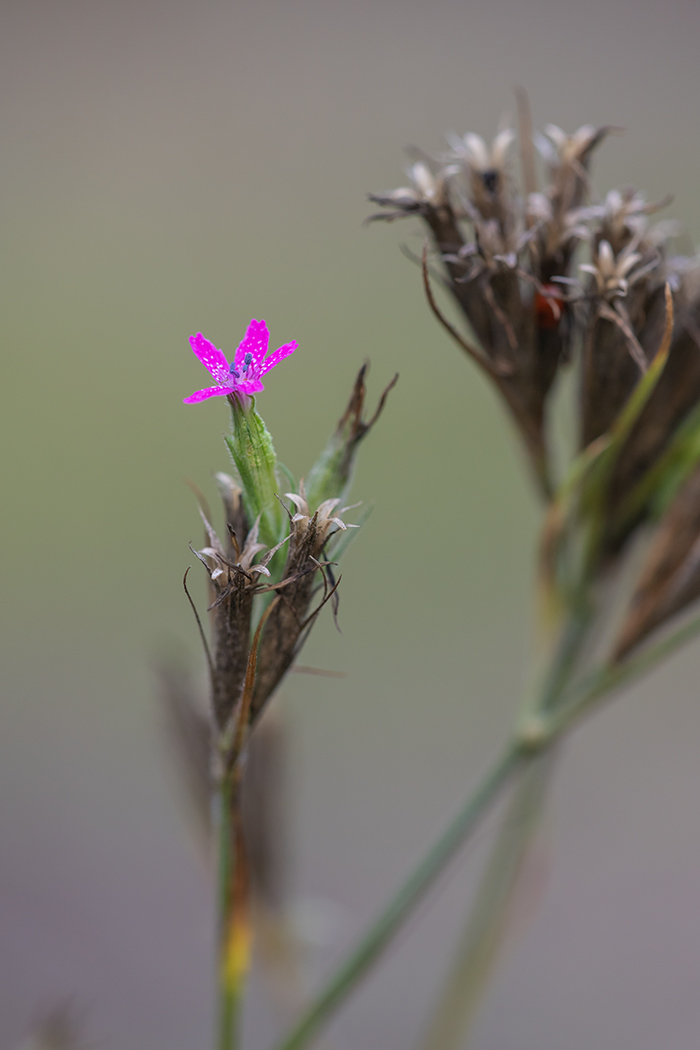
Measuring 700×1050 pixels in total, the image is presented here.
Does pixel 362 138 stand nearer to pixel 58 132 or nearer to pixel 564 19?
pixel 58 132

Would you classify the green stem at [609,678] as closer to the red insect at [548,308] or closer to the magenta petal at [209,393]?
the red insect at [548,308]

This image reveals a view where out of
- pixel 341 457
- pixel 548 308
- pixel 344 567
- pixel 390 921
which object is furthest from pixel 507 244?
pixel 344 567

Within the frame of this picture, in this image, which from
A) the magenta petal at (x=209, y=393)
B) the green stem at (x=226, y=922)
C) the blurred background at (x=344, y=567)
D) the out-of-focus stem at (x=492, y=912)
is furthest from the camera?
the blurred background at (x=344, y=567)

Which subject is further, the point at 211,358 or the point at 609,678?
the point at 609,678

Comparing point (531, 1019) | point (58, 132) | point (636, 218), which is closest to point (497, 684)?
point (531, 1019)

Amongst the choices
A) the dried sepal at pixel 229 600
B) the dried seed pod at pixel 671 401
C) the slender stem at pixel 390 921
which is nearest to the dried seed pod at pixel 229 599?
the dried sepal at pixel 229 600

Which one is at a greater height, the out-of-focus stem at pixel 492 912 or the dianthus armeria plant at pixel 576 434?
the dianthus armeria plant at pixel 576 434

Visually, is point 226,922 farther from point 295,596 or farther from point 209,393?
point 209,393

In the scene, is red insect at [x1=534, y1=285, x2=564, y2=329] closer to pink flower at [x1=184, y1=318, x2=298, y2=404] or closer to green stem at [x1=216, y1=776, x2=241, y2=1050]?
pink flower at [x1=184, y1=318, x2=298, y2=404]
